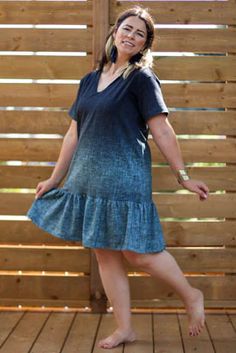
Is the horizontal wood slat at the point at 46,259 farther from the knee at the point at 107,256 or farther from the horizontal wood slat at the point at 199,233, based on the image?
the knee at the point at 107,256

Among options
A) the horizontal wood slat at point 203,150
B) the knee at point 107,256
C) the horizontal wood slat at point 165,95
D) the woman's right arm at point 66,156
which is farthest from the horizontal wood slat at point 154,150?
the knee at point 107,256

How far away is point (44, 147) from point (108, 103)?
80 cm

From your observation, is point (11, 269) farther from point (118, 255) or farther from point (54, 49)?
point (54, 49)

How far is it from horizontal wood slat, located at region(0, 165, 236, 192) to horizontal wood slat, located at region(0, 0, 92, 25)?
789 mm

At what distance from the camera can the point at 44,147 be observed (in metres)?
3.43

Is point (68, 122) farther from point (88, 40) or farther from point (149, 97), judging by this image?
point (149, 97)

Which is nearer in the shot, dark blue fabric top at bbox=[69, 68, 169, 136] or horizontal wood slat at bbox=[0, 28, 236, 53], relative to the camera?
dark blue fabric top at bbox=[69, 68, 169, 136]

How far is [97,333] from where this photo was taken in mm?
3102

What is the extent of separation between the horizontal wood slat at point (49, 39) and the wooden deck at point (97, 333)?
1.42 m

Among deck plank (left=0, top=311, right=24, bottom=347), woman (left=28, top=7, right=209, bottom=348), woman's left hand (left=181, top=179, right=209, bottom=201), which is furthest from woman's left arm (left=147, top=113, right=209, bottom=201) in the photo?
deck plank (left=0, top=311, right=24, bottom=347)

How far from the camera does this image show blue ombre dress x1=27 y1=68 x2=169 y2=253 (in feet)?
8.90

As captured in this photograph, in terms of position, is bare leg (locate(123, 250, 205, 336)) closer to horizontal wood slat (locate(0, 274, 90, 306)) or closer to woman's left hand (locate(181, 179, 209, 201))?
woman's left hand (locate(181, 179, 209, 201))

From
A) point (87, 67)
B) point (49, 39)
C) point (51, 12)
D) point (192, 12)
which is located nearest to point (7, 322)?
point (87, 67)

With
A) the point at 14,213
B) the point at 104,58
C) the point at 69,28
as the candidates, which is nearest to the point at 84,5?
the point at 69,28
